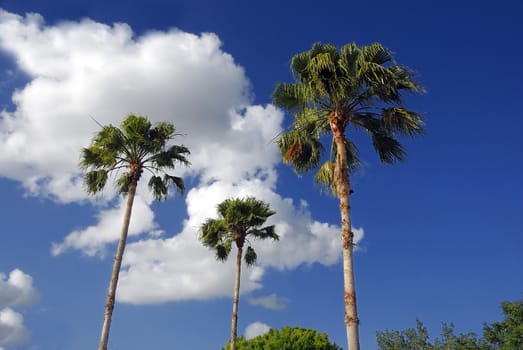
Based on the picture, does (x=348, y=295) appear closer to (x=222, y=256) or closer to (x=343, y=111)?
(x=343, y=111)

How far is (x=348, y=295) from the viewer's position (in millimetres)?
13344

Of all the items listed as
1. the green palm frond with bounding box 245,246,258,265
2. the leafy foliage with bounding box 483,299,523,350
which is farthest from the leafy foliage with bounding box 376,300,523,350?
the green palm frond with bounding box 245,246,258,265

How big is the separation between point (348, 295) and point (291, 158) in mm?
5827

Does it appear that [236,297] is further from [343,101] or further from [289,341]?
[343,101]

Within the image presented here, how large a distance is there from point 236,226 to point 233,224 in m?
0.37

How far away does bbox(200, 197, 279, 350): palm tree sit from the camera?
3275 cm

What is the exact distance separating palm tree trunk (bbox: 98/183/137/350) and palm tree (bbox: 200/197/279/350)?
34.9 feet

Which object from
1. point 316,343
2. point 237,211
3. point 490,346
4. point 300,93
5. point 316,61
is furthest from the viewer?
point 490,346

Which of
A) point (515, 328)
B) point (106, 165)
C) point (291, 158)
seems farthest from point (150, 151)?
point (515, 328)

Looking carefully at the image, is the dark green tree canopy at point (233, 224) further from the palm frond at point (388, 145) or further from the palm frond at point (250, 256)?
the palm frond at point (388, 145)

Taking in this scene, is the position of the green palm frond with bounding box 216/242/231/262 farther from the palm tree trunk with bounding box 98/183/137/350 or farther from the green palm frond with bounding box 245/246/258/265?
the palm tree trunk with bounding box 98/183/137/350

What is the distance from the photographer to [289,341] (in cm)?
4350

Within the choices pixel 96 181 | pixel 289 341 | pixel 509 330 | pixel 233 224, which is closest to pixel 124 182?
pixel 96 181

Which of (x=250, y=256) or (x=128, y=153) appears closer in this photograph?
(x=128, y=153)
